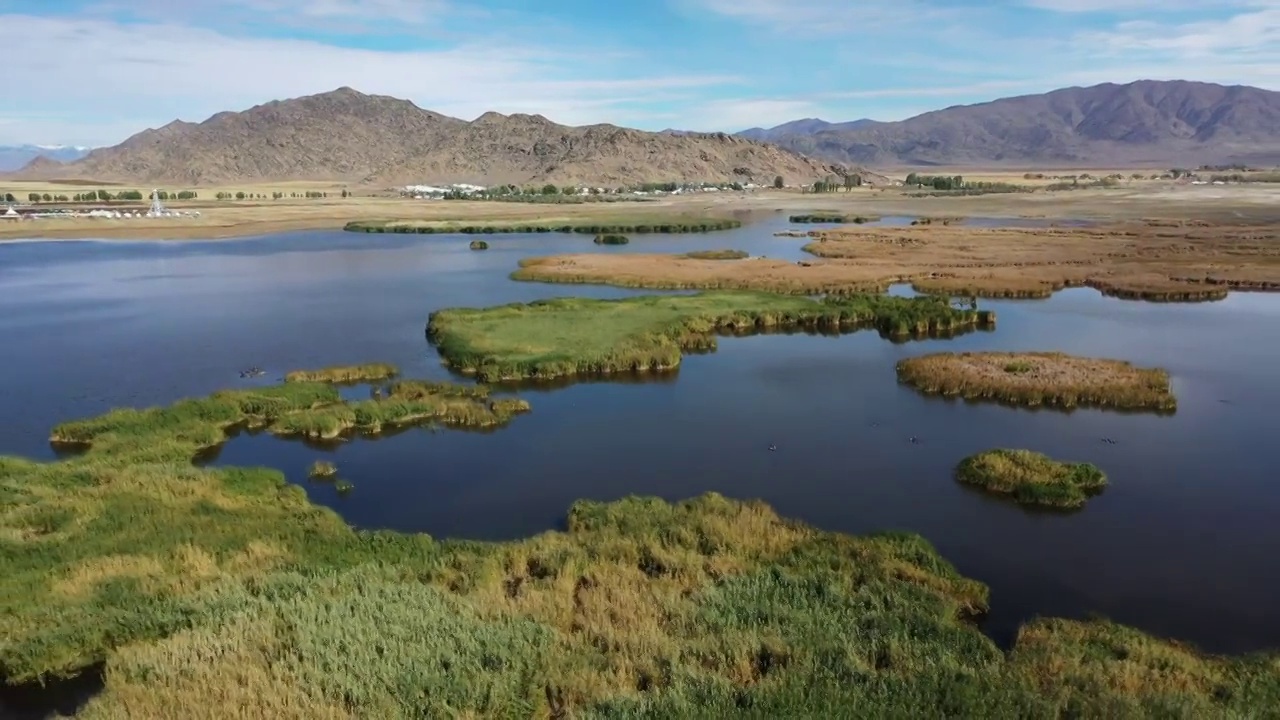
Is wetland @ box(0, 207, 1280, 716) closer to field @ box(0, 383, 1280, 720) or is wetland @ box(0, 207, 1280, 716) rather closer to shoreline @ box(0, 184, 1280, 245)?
field @ box(0, 383, 1280, 720)

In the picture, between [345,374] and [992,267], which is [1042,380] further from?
[992,267]

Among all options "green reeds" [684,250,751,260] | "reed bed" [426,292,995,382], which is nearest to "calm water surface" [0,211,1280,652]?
"reed bed" [426,292,995,382]

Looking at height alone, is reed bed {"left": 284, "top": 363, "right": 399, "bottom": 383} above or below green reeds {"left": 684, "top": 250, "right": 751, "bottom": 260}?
below

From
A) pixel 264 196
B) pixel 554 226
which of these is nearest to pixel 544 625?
pixel 554 226

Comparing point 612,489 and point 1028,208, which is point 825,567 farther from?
point 1028,208

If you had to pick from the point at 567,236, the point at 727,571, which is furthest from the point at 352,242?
the point at 727,571

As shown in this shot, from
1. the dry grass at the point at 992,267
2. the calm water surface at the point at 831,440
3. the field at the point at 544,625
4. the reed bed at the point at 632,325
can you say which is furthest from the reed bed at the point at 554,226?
the field at the point at 544,625

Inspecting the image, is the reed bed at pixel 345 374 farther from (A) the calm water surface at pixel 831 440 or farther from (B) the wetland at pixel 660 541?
(A) the calm water surface at pixel 831 440
